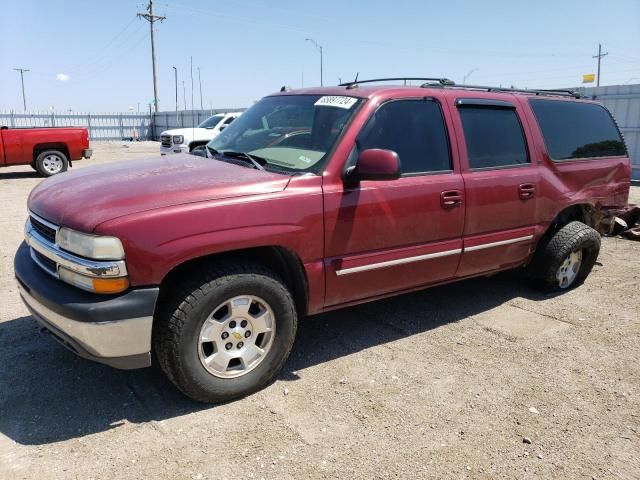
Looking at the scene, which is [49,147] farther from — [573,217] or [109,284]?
[573,217]

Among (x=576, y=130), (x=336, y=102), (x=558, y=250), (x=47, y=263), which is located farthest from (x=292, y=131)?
(x=576, y=130)

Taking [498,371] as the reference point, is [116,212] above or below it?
above

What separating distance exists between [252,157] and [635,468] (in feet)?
9.62

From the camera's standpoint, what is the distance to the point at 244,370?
3277 mm

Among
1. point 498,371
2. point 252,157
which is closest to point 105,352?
point 252,157

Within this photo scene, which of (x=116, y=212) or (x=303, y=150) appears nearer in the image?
(x=116, y=212)

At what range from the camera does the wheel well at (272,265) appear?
3068 millimetres

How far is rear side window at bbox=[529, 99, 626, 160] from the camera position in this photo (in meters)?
4.92

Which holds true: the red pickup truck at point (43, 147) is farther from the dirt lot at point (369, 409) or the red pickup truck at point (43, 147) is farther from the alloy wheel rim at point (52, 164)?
the dirt lot at point (369, 409)

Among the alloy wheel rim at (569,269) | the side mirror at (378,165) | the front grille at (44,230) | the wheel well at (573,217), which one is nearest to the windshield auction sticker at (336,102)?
the side mirror at (378,165)

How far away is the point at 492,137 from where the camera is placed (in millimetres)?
4402

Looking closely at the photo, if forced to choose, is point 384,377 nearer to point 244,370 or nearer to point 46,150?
point 244,370

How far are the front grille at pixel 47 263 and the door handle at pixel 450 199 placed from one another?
263 centimetres

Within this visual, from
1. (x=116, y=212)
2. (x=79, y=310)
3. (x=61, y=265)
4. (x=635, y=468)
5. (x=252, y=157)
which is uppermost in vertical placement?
(x=252, y=157)
